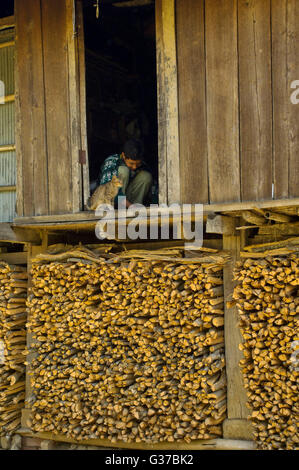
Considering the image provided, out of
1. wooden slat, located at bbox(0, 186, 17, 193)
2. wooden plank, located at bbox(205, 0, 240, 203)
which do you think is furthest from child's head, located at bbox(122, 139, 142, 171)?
wooden slat, located at bbox(0, 186, 17, 193)

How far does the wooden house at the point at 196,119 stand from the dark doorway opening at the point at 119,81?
2.06 metres

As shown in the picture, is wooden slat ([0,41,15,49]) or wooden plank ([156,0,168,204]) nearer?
wooden plank ([156,0,168,204])

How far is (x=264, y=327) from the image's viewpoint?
19.2ft

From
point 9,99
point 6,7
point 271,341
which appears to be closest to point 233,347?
point 271,341

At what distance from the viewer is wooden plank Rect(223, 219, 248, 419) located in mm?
6250

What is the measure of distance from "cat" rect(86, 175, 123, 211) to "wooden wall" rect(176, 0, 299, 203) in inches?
33.9

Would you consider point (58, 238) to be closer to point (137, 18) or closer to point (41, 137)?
point (41, 137)

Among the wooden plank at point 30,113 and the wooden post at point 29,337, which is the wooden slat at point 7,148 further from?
the wooden post at point 29,337

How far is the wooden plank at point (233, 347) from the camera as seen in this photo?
6.25m

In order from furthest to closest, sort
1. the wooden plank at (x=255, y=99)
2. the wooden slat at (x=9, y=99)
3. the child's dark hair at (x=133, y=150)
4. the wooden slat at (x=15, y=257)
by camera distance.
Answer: the wooden slat at (x=9, y=99)
the wooden slat at (x=15, y=257)
the child's dark hair at (x=133, y=150)
the wooden plank at (x=255, y=99)

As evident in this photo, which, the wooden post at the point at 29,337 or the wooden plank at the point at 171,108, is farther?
the wooden post at the point at 29,337

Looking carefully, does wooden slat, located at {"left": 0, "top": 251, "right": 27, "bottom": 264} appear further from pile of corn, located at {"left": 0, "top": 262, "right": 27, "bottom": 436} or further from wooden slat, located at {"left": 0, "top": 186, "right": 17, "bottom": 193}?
wooden slat, located at {"left": 0, "top": 186, "right": 17, "bottom": 193}

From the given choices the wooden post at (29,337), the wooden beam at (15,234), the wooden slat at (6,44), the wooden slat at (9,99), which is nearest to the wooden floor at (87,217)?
the wooden beam at (15,234)

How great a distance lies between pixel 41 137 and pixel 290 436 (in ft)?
14.4
